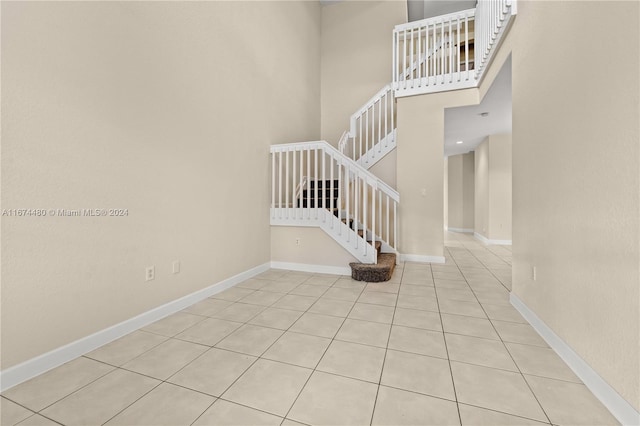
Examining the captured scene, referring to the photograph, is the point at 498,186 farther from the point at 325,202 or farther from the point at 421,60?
the point at 325,202

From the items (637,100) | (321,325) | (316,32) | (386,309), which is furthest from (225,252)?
(316,32)

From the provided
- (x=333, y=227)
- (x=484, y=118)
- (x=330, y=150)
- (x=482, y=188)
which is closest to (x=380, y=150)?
(x=330, y=150)

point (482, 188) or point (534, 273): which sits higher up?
point (482, 188)

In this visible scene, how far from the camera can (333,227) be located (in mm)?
3533

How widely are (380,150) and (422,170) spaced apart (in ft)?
2.64

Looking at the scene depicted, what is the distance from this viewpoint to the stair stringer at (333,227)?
3426 mm

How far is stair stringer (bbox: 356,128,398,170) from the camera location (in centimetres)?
449

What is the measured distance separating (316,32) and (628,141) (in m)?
6.01

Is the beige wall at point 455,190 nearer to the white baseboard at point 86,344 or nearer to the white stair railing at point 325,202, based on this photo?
the white stair railing at point 325,202

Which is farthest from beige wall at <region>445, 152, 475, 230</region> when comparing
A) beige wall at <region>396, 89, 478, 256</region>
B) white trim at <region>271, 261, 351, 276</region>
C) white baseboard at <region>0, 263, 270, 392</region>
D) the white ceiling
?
white baseboard at <region>0, 263, 270, 392</region>

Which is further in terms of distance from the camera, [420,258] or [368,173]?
[420,258]

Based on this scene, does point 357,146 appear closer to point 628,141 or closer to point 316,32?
point 316,32

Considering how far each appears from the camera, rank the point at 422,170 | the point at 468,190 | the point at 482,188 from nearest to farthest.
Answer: the point at 422,170
the point at 482,188
the point at 468,190

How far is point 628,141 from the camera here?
44.0 inches
